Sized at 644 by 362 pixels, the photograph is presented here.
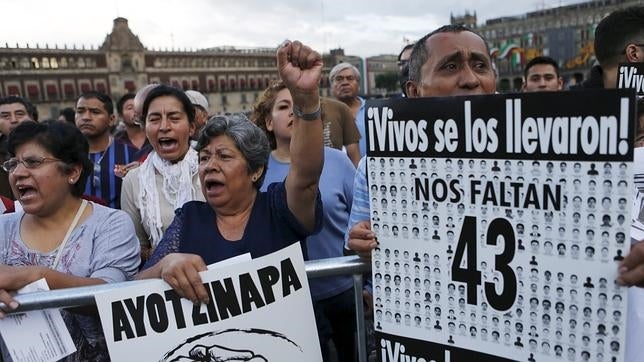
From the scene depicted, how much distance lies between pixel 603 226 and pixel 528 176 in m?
0.22

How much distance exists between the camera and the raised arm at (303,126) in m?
1.89

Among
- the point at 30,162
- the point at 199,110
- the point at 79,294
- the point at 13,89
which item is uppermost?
the point at 13,89

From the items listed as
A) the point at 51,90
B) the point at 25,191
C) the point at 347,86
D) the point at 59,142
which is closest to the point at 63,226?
the point at 25,191

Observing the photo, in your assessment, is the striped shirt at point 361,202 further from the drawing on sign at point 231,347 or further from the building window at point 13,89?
the building window at point 13,89

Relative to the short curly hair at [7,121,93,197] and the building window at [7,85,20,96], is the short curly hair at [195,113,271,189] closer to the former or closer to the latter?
the short curly hair at [7,121,93,197]

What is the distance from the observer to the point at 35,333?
76.5 inches

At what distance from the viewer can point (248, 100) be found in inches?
3150

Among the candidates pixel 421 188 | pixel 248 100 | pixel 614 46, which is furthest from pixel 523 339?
pixel 248 100

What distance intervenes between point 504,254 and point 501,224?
0.29 ft

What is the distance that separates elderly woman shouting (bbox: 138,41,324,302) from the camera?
201 cm

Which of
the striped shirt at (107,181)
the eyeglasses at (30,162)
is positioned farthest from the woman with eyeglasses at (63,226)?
the striped shirt at (107,181)

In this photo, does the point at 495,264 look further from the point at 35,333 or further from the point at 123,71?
the point at 123,71

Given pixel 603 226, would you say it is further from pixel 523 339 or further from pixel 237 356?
pixel 237 356

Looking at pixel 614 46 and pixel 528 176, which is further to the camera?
pixel 614 46
